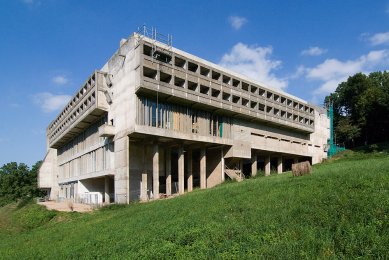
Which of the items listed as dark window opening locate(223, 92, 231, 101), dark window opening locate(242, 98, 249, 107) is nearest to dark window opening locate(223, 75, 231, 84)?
dark window opening locate(223, 92, 231, 101)

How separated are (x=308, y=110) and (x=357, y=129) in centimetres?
1690

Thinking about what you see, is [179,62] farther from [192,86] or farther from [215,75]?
[215,75]

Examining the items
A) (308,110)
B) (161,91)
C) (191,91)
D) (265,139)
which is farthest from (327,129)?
(161,91)

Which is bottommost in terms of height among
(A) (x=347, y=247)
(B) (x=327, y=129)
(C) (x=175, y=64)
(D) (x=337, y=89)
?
(A) (x=347, y=247)

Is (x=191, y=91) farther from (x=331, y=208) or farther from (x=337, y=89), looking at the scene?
(x=337, y=89)

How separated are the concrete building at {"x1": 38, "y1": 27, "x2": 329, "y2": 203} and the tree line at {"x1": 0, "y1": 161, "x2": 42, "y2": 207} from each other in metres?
35.3

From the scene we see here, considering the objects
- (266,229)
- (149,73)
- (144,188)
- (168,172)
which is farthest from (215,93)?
(266,229)

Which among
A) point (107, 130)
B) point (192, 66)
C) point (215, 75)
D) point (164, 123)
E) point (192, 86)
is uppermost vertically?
point (192, 66)

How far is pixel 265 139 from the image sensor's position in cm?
4972

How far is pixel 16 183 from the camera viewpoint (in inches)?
3438

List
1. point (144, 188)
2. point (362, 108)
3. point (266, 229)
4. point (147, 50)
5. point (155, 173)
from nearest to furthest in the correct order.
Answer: point (266, 229) < point (147, 50) < point (155, 173) < point (144, 188) < point (362, 108)

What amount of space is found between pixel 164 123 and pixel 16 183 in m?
67.5

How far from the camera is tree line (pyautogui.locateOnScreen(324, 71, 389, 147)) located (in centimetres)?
6350

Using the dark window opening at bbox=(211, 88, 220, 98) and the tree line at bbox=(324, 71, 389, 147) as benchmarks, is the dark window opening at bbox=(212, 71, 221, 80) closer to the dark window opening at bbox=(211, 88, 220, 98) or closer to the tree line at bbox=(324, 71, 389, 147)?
the dark window opening at bbox=(211, 88, 220, 98)
